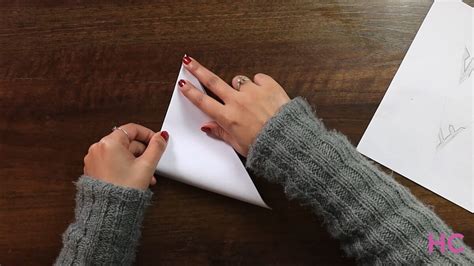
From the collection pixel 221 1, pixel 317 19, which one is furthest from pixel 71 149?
pixel 317 19

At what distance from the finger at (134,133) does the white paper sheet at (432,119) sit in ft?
1.06

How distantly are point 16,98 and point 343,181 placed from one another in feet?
1.67

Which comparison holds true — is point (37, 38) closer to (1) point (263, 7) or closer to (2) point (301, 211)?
(1) point (263, 7)

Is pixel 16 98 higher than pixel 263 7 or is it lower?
lower

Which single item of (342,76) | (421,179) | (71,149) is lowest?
(71,149)

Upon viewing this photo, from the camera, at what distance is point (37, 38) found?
30.3 inches

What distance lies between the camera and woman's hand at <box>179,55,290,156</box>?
28.6 inches

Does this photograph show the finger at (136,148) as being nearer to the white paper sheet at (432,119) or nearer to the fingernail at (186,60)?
the fingernail at (186,60)

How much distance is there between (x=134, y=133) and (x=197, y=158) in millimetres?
101

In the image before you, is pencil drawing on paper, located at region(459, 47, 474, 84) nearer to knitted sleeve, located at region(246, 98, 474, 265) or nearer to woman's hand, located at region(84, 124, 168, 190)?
knitted sleeve, located at region(246, 98, 474, 265)

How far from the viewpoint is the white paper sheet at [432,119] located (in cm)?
76

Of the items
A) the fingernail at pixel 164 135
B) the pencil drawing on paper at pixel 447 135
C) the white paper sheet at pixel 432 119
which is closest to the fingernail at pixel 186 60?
the fingernail at pixel 164 135

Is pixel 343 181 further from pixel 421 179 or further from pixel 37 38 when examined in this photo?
pixel 37 38

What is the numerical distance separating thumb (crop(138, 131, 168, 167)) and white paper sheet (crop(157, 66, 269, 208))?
22 millimetres
